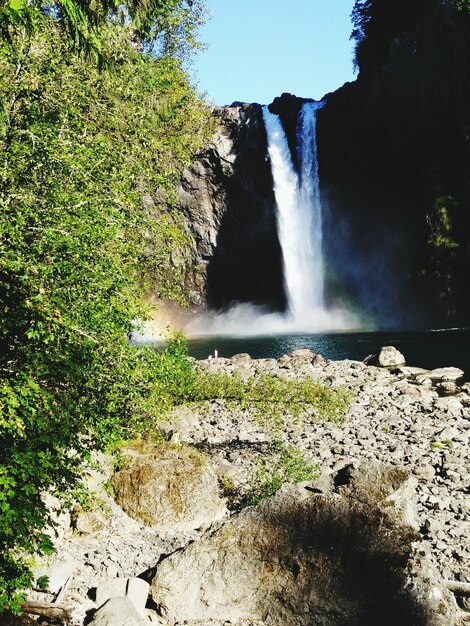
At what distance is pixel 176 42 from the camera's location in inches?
679

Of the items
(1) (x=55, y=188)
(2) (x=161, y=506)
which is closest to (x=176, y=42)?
(1) (x=55, y=188)

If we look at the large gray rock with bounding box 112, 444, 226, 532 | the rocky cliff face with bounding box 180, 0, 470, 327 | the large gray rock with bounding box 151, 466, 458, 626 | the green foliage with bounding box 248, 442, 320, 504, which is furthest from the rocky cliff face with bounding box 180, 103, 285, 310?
the large gray rock with bounding box 151, 466, 458, 626

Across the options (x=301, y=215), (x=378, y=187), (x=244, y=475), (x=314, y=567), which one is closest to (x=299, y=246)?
(x=301, y=215)

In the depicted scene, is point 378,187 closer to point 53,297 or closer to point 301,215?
point 301,215

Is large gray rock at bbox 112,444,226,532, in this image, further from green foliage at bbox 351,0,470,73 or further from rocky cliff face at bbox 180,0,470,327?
green foliage at bbox 351,0,470,73

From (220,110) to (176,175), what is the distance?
82.2 feet

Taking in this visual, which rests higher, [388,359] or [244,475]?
[244,475]

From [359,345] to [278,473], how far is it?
17.1 m

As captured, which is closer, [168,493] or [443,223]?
[168,493]

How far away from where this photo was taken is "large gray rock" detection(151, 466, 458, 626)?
4582 millimetres

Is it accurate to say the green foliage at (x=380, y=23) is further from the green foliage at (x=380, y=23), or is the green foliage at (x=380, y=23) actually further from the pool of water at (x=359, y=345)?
the pool of water at (x=359, y=345)

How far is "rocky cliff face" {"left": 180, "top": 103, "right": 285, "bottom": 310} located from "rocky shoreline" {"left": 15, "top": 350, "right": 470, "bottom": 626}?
22.0 meters

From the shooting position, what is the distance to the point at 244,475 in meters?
8.73

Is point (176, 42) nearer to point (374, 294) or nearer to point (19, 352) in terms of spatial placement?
point (19, 352)
